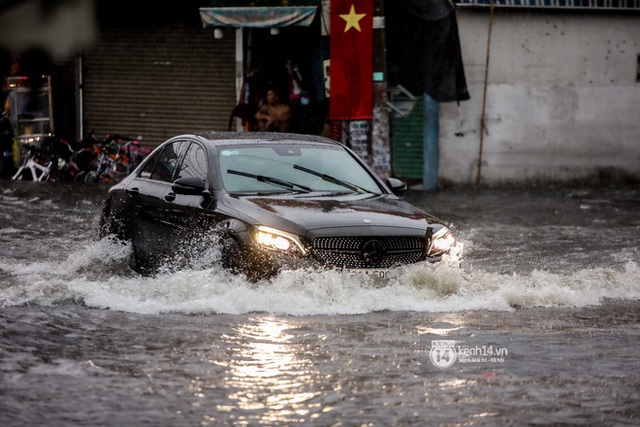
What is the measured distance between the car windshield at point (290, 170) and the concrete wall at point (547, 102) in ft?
41.1

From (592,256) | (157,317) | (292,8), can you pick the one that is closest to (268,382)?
Answer: (157,317)

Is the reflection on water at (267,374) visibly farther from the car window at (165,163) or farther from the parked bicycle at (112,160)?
the parked bicycle at (112,160)

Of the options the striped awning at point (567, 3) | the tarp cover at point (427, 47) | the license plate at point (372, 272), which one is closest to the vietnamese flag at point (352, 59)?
the tarp cover at point (427, 47)

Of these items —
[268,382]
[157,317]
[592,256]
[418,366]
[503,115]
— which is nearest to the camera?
[268,382]

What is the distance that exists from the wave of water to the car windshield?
37.3 inches

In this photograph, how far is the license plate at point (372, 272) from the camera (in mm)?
9273

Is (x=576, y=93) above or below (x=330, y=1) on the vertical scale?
below

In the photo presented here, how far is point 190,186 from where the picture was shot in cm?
1012

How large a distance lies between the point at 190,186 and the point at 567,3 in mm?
14754

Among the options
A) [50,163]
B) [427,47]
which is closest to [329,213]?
[427,47]

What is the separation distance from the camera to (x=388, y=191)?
10.9 m

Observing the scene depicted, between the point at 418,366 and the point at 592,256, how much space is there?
7.55 meters

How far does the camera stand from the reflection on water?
6.40 meters

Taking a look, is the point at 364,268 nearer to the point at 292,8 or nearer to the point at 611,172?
the point at 292,8
